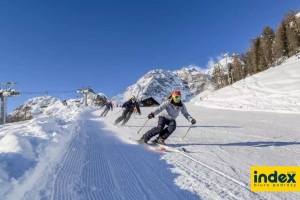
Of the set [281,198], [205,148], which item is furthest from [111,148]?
[281,198]

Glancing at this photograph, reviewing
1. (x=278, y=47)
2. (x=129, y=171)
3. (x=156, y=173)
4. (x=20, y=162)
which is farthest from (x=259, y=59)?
(x=20, y=162)

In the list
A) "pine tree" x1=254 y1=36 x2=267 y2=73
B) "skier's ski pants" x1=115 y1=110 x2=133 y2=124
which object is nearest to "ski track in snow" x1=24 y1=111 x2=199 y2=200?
"skier's ski pants" x1=115 y1=110 x2=133 y2=124

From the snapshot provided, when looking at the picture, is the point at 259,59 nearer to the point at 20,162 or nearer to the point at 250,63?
the point at 250,63

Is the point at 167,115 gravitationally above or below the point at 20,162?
above

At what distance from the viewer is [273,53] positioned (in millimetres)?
50062

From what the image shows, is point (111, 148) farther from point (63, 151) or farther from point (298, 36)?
point (298, 36)

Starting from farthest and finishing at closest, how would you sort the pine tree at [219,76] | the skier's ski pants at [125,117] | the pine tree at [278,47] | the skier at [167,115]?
the pine tree at [219,76], the pine tree at [278,47], the skier's ski pants at [125,117], the skier at [167,115]

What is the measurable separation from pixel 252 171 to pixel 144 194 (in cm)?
191

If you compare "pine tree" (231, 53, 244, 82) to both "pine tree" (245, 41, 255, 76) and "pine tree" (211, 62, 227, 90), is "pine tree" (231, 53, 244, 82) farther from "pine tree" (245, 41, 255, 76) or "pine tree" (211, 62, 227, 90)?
"pine tree" (211, 62, 227, 90)

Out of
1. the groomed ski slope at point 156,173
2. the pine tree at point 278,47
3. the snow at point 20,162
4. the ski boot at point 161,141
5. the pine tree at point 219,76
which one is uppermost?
the pine tree at point 278,47

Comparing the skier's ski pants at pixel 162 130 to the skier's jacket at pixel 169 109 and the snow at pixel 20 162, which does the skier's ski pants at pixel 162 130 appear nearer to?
the skier's jacket at pixel 169 109

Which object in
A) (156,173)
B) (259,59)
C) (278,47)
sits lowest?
(156,173)

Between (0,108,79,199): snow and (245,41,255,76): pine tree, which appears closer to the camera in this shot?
(0,108,79,199): snow

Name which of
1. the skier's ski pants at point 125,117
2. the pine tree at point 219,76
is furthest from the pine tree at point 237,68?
the skier's ski pants at point 125,117
